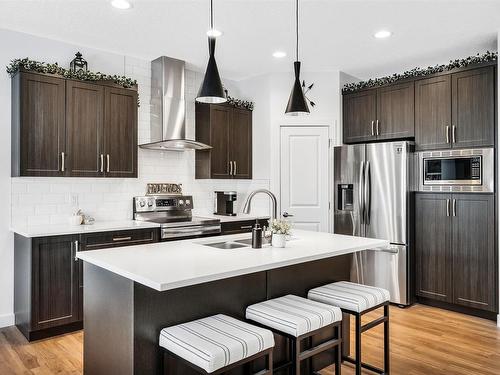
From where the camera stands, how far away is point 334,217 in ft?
16.7

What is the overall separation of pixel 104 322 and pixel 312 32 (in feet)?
10.2

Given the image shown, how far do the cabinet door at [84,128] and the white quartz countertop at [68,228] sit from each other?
515 mm

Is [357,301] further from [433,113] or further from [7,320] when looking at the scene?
[7,320]

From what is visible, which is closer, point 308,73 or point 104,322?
point 104,322

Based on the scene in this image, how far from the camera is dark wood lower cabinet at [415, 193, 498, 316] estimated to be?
4020 mm

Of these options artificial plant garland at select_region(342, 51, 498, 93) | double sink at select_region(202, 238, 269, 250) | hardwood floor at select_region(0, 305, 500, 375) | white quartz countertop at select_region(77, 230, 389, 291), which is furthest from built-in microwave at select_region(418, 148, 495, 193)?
double sink at select_region(202, 238, 269, 250)

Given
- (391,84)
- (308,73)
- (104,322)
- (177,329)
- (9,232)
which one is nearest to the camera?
(177,329)

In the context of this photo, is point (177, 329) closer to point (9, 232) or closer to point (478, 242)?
point (9, 232)

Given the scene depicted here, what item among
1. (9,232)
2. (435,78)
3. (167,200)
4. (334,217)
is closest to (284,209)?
(334,217)

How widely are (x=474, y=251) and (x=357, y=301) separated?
2253mm

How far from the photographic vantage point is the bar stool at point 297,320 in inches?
85.0

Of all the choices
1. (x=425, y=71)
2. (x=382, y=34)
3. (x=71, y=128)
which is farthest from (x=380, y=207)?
(x=71, y=128)

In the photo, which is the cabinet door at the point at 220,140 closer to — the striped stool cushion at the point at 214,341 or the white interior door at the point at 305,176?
the white interior door at the point at 305,176

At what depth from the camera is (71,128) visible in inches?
153
